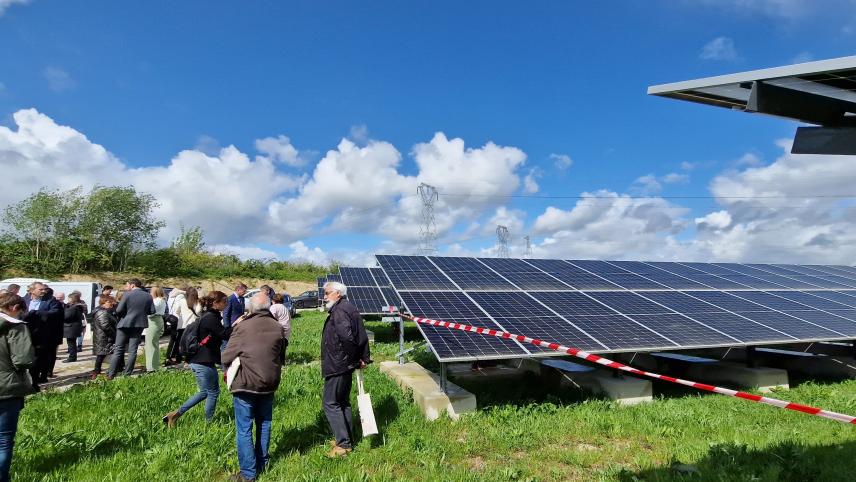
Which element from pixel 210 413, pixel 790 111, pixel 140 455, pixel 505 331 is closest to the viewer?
pixel 790 111

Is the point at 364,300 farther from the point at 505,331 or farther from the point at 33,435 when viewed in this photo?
the point at 33,435

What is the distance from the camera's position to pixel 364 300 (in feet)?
59.7

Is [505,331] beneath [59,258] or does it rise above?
beneath

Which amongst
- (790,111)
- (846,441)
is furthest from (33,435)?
(846,441)

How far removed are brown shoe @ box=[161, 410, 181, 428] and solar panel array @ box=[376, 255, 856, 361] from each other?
11.6 ft

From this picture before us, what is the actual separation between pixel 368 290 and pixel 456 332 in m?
13.6

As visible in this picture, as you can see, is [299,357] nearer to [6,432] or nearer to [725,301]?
[6,432]

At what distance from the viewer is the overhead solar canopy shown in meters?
2.87

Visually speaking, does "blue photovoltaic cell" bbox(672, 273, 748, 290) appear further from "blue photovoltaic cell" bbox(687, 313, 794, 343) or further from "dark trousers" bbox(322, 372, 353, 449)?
"dark trousers" bbox(322, 372, 353, 449)

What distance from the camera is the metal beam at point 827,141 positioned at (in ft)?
9.98

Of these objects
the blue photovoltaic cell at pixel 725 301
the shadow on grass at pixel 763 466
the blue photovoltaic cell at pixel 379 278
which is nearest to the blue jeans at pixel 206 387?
the shadow on grass at pixel 763 466

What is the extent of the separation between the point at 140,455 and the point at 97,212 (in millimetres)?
44597

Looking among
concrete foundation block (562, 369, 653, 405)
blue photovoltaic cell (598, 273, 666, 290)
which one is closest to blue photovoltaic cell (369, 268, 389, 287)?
blue photovoltaic cell (598, 273, 666, 290)

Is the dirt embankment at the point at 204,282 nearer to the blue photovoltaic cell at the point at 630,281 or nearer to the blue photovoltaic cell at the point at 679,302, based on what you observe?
the blue photovoltaic cell at the point at 630,281
